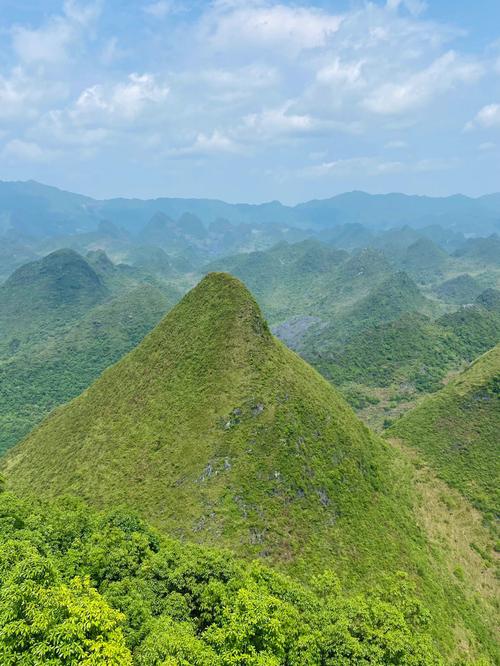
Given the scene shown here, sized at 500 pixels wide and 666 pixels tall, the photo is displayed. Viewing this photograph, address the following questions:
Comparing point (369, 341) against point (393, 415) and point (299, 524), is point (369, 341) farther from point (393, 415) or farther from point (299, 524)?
point (299, 524)

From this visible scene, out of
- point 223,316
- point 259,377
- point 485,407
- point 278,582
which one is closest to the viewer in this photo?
point 278,582

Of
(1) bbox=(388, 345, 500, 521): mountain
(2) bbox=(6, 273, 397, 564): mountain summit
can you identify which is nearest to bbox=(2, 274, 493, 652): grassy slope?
(2) bbox=(6, 273, 397, 564): mountain summit

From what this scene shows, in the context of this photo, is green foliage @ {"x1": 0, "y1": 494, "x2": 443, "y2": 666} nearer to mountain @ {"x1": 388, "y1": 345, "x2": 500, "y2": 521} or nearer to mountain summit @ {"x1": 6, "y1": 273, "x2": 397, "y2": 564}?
mountain summit @ {"x1": 6, "y1": 273, "x2": 397, "y2": 564}

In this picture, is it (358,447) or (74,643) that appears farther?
(358,447)

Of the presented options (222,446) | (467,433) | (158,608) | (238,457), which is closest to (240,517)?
(238,457)

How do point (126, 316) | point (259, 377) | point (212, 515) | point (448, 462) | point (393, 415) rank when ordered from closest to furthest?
point (212, 515)
point (259, 377)
point (448, 462)
point (393, 415)
point (126, 316)

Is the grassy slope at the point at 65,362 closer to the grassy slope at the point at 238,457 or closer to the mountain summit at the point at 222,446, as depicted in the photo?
the mountain summit at the point at 222,446

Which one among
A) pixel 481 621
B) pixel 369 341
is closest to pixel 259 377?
pixel 481 621

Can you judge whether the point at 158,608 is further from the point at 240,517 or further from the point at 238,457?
the point at 238,457
